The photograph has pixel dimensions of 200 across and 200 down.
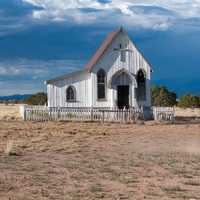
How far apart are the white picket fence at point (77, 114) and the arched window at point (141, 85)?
2012mm

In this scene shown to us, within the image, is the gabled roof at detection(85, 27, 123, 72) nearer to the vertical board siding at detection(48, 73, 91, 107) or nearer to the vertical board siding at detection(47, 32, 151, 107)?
the vertical board siding at detection(47, 32, 151, 107)

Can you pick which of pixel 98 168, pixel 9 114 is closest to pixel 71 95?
pixel 9 114

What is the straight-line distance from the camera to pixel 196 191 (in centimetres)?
1038

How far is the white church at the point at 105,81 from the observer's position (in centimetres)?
3753

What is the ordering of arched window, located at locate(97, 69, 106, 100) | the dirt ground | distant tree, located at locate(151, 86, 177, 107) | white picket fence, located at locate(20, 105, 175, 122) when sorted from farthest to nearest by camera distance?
distant tree, located at locate(151, 86, 177, 107)
arched window, located at locate(97, 69, 106, 100)
white picket fence, located at locate(20, 105, 175, 122)
the dirt ground

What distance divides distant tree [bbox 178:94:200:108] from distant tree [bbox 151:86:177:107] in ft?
4.96

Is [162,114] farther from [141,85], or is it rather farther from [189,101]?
[189,101]

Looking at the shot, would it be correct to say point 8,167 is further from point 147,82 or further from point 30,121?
point 147,82

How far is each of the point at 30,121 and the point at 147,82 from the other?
28.5 ft

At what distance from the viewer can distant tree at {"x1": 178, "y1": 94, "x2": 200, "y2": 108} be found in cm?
7175

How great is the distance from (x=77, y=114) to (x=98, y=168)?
23.2m

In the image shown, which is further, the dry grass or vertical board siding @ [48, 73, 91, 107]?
the dry grass

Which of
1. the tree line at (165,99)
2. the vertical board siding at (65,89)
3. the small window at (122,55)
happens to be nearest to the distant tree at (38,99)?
the tree line at (165,99)

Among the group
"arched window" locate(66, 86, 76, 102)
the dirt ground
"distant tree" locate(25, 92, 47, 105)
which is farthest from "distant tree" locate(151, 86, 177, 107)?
the dirt ground
